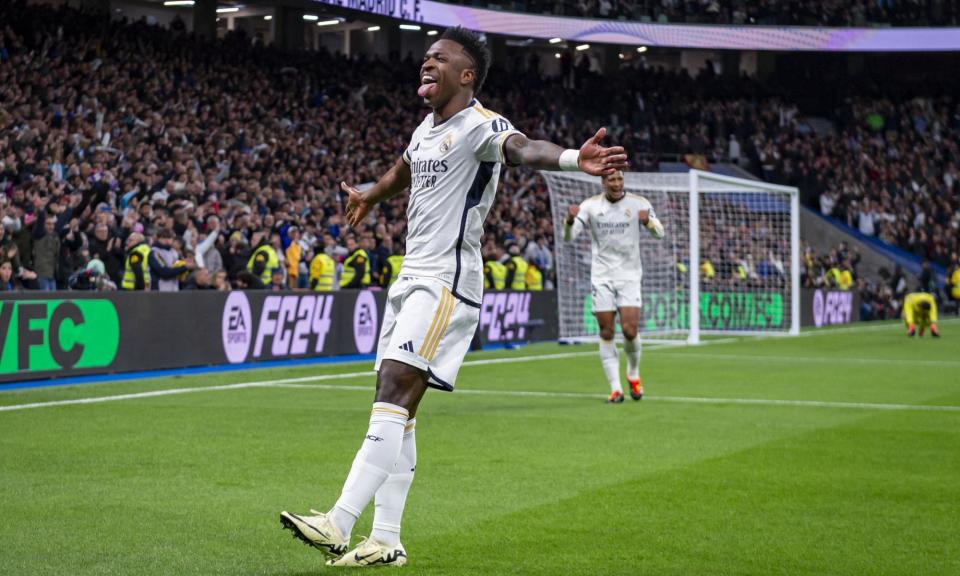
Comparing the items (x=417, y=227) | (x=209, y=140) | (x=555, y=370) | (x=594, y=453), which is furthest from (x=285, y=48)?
(x=417, y=227)

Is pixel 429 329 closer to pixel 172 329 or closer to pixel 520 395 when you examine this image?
pixel 520 395

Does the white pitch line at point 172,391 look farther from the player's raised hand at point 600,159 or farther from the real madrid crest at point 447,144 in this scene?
the player's raised hand at point 600,159

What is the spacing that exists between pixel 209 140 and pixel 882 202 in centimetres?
2911

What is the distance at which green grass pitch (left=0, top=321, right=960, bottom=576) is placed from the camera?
5836mm

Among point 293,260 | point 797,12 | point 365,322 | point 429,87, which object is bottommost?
point 365,322

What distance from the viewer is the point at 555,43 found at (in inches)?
1949

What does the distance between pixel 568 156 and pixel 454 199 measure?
2.39ft

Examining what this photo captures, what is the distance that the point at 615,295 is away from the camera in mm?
13641

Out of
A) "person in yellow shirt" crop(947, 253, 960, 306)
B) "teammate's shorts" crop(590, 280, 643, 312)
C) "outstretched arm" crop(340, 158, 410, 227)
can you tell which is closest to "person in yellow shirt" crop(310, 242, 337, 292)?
"teammate's shorts" crop(590, 280, 643, 312)

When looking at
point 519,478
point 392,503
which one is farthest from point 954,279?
point 392,503

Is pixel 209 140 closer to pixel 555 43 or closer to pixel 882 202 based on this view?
pixel 555 43

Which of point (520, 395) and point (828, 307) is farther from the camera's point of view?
point (828, 307)

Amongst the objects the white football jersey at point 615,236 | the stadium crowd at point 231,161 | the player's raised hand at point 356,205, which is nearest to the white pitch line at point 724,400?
the white football jersey at point 615,236

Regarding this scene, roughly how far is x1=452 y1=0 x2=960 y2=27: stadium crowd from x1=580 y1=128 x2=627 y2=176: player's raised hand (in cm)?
4209
